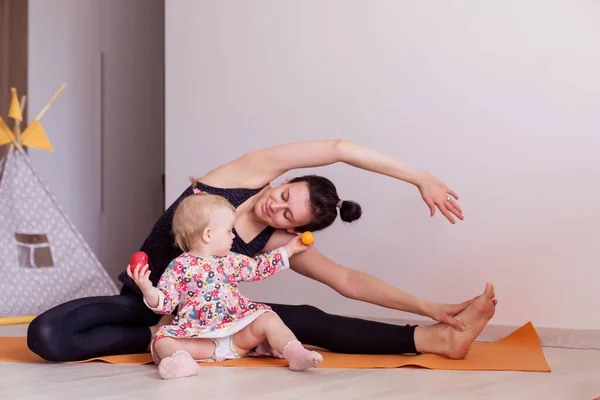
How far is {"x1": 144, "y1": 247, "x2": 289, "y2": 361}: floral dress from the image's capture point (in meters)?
2.01

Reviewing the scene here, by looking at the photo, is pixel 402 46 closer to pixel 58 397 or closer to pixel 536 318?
pixel 536 318

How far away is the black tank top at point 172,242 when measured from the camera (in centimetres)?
221

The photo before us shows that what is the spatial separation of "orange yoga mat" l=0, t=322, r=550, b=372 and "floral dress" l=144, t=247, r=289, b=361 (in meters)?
0.11

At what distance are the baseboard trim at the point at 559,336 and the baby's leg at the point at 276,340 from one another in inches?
36.0

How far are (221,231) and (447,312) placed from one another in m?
0.67

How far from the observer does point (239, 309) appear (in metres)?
2.07

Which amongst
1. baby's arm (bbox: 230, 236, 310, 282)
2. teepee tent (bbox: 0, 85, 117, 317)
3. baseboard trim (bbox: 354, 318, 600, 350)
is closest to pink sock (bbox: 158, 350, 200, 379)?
baby's arm (bbox: 230, 236, 310, 282)

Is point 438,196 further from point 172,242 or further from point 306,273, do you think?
point 172,242

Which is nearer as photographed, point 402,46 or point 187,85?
point 402,46

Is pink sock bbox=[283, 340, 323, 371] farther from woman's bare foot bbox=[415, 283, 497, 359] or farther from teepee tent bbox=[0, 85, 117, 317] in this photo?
teepee tent bbox=[0, 85, 117, 317]

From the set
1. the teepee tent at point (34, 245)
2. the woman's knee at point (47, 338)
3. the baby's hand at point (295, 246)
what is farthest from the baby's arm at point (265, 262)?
the teepee tent at point (34, 245)

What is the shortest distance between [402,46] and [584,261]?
102cm

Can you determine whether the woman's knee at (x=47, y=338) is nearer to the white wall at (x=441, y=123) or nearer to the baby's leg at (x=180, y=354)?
the baby's leg at (x=180, y=354)

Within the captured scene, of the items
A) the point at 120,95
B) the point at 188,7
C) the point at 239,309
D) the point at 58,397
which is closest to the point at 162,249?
the point at 239,309
